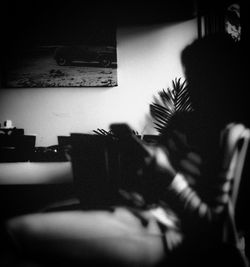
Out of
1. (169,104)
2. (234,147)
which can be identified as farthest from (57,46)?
(234,147)

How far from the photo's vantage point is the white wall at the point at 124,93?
235 cm

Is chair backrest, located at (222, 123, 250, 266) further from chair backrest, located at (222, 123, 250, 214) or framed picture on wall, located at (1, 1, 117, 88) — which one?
framed picture on wall, located at (1, 1, 117, 88)

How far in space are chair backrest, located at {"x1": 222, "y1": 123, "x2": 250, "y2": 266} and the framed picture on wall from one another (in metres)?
1.54

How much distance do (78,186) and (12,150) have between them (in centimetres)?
59

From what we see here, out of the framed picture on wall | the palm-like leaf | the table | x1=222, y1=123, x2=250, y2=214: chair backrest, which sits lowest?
the table

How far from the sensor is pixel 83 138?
1903mm

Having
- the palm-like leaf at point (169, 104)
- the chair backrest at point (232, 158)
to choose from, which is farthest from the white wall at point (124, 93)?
the chair backrest at point (232, 158)

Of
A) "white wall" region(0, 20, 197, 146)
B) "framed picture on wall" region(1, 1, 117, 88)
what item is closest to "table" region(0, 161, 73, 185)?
"white wall" region(0, 20, 197, 146)

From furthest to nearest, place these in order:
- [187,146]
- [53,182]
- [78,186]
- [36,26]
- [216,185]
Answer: [36,26] < [53,182] < [78,186] < [187,146] < [216,185]

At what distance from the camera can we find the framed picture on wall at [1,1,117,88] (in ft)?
7.49

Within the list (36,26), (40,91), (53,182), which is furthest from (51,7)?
(53,182)

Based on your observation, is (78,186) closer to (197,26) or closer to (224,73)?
(224,73)

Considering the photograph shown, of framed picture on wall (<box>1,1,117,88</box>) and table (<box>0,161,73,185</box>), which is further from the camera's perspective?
framed picture on wall (<box>1,1,117,88</box>)

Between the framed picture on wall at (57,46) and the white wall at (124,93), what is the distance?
0.31 ft
